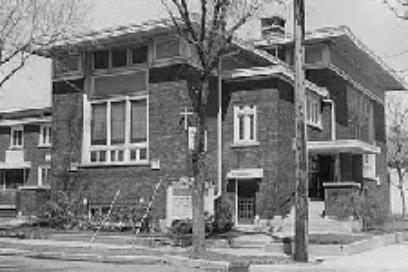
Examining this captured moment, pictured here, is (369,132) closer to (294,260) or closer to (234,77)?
(234,77)

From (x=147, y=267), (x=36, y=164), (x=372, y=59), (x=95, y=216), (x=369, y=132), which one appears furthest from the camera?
(x=36, y=164)

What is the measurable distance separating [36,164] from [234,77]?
18418mm

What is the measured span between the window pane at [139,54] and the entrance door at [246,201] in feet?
21.6

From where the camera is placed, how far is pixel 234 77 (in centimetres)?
2916

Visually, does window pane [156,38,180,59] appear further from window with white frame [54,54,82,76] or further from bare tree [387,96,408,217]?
bare tree [387,96,408,217]

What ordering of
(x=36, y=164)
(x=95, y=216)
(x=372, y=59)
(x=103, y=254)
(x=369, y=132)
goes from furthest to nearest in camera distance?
(x=36, y=164) < (x=369, y=132) < (x=372, y=59) < (x=95, y=216) < (x=103, y=254)

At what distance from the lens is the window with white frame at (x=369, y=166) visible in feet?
119

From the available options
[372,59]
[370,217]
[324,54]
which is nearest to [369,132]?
[372,59]

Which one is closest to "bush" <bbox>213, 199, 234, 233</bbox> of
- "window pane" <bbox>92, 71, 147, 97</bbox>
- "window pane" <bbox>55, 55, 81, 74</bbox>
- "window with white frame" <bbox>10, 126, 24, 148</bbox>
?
"window pane" <bbox>92, 71, 147, 97</bbox>

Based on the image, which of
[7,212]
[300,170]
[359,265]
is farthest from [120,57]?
[7,212]

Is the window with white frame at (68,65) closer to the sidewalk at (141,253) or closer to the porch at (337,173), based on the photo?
the sidewalk at (141,253)

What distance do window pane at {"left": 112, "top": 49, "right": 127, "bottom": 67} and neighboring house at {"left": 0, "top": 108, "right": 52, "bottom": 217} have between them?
1280 centimetres

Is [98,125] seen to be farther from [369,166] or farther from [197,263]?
[369,166]

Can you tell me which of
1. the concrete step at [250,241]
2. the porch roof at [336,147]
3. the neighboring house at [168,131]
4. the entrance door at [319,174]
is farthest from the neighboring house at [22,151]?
the concrete step at [250,241]
